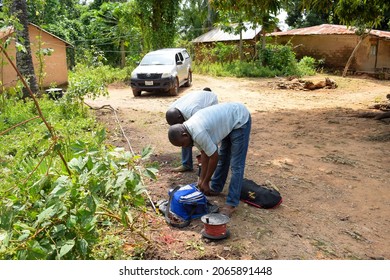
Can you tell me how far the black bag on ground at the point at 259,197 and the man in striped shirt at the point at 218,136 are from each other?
0.32 metres

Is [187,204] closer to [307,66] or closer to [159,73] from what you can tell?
[159,73]

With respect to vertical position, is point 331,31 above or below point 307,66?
above

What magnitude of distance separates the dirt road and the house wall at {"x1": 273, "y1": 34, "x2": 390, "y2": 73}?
12662 millimetres

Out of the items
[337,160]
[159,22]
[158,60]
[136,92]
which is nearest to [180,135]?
[337,160]

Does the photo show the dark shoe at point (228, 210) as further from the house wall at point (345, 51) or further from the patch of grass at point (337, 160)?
the house wall at point (345, 51)

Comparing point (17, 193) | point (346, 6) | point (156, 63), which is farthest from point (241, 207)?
point (156, 63)

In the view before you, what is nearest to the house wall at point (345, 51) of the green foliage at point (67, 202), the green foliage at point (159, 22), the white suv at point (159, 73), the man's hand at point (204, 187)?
the green foliage at point (159, 22)

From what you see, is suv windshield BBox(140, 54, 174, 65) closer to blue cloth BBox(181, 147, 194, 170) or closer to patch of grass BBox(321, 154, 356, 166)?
patch of grass BBox(321, 154, 356, 166)

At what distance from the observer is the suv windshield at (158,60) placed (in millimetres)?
13781

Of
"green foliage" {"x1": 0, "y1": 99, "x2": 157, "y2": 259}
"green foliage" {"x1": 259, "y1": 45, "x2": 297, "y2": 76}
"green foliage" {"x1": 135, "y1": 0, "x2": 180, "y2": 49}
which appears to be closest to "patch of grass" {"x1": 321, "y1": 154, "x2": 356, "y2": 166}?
"green foliage" {"x1": 0, "y1": 99, "x2": 157, "y2": 259}

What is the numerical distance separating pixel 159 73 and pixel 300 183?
897cm

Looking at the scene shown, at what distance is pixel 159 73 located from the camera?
42.7 feet

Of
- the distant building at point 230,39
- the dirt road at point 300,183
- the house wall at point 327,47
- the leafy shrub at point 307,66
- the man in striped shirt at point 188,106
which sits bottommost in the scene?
the dirt road at point 300,183

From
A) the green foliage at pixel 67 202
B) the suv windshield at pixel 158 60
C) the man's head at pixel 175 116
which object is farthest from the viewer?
the suv windshield at pixel 158 60
